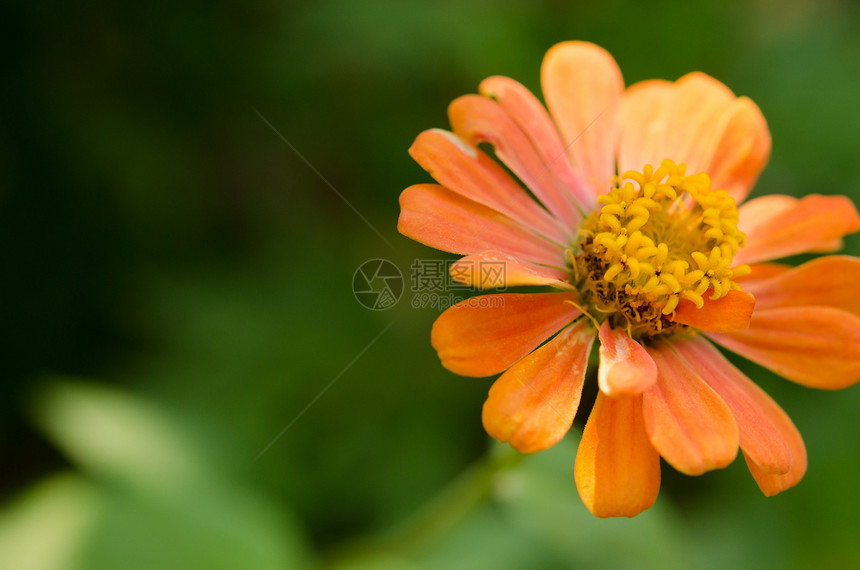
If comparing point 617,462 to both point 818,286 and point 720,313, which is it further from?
point 818,286

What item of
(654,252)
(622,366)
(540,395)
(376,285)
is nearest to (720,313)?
(654,252)

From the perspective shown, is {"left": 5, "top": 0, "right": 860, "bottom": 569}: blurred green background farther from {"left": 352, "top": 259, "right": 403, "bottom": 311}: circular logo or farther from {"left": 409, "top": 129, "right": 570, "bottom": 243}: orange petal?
{"left": 409, "top": 129, "right": 570, "bottom": 243}: orange petal

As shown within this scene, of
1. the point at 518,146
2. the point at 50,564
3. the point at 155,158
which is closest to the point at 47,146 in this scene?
the point at 155,158

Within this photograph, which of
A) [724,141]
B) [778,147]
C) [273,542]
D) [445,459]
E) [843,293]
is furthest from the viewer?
[778,147]

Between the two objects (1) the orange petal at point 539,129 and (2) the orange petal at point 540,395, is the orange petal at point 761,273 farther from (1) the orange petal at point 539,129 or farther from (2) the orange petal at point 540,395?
(2) the orange petal at point 540,395

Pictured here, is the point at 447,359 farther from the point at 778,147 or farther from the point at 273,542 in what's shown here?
the point at 778,147

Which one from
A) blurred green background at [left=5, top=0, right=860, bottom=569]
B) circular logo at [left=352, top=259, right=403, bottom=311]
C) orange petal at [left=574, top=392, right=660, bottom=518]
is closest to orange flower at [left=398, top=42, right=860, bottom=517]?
orange petal at [left=574, top=392, right=660, bottom=518]

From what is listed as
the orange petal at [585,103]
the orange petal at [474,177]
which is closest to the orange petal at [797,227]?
the orange petal at [585,103]
